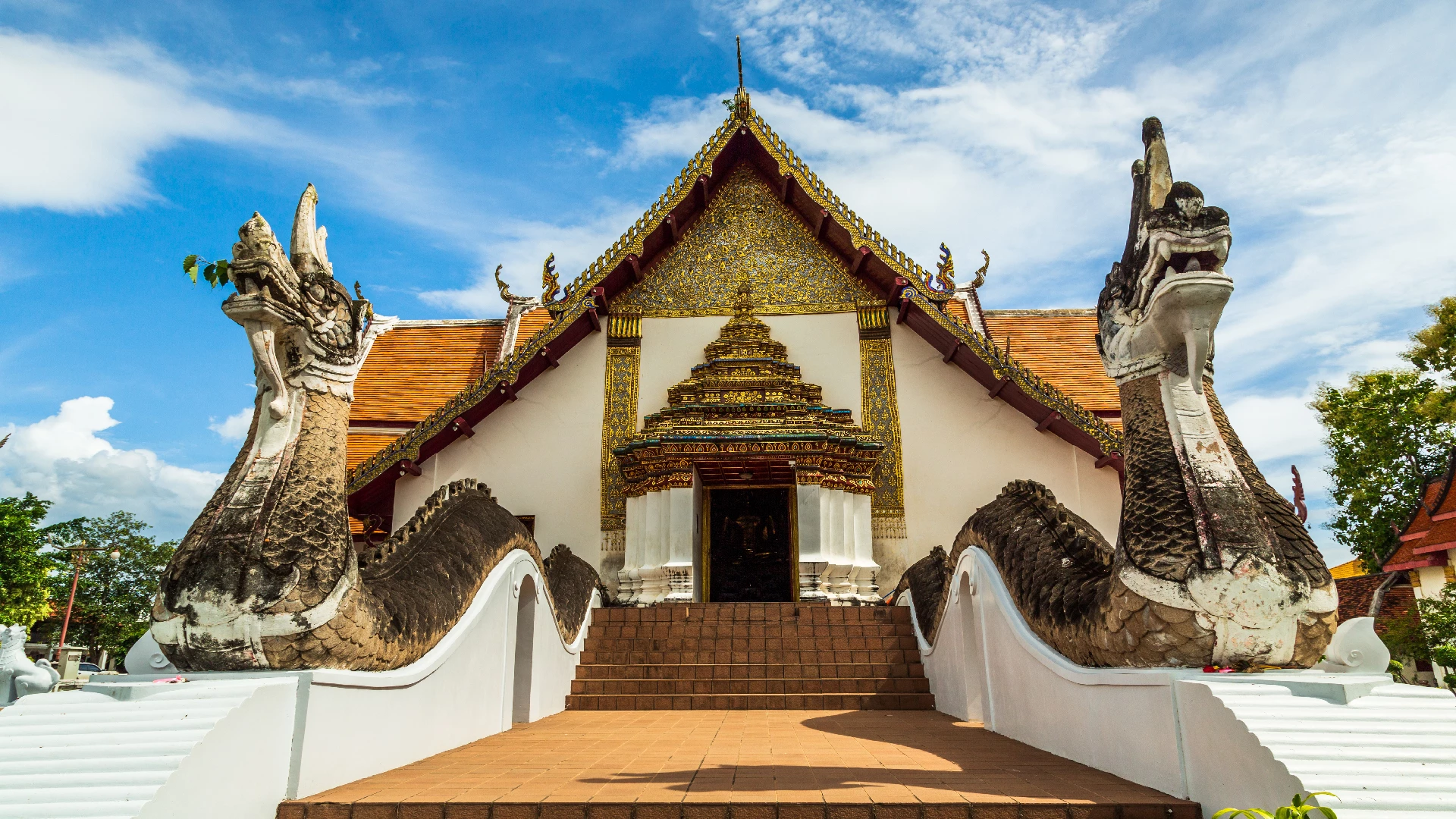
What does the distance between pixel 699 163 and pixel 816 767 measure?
23.3ft

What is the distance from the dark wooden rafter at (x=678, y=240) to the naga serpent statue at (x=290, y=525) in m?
5.43

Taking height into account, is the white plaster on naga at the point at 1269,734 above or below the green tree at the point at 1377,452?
below

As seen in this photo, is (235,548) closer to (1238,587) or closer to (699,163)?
(1238,587)

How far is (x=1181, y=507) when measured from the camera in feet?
9.46

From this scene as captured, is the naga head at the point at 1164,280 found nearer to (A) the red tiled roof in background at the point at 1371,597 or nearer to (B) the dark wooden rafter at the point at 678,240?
(B) the dark wooden rafter at the point at 678,240

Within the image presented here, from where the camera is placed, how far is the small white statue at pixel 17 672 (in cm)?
376

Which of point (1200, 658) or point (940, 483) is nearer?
point (1200, 658)

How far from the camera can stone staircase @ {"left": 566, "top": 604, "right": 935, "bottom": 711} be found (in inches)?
235

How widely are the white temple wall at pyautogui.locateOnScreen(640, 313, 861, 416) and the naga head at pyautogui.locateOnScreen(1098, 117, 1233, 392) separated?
20.1ft

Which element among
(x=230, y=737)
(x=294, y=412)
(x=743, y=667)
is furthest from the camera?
(x=743, y=667)

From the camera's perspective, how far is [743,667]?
6.33 meters

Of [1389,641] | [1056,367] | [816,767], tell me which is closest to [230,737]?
[816,767]

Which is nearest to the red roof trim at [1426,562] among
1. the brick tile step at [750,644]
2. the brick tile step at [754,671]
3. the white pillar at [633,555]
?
the brick tile step at [750,644]

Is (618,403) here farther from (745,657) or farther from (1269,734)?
(1269,734)
